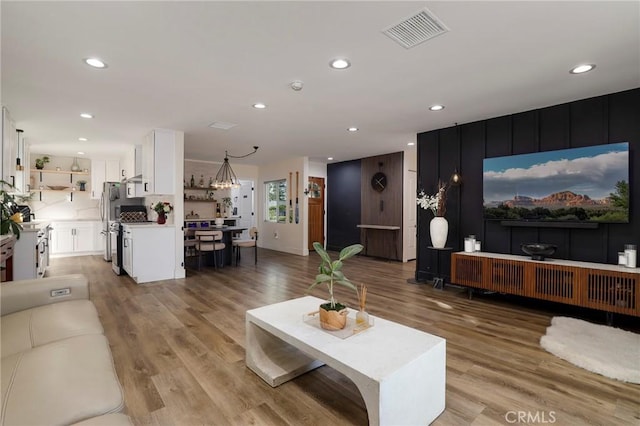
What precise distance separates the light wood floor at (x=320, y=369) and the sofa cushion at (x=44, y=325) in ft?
1.95

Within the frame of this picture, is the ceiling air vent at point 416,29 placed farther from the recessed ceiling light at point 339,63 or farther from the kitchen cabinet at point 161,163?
the kitchen cabinet at point 161,163

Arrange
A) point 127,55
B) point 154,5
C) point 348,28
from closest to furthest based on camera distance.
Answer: point 154,5
point 348,28
point 127,55

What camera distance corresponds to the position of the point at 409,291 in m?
4.63

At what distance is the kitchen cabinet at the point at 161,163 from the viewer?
521 cm

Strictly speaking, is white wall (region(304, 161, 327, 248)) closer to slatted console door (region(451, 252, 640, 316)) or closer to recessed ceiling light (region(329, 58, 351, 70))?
slatted console door (region(451, 252, 640, 316))

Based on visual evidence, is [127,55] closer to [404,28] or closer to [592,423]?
[404,28]

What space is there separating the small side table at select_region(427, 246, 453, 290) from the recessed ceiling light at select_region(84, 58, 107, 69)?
4649mm

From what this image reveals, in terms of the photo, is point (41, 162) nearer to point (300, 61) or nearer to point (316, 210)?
point (316, 210)

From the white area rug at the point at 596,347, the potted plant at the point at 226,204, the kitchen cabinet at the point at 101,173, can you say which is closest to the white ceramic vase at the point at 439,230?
the white area rug at the point at 596,347

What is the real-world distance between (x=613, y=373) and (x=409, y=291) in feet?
8.18

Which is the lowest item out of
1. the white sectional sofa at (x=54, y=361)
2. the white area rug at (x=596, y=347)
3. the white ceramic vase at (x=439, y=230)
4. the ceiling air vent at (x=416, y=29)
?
the white area rug at (x=596, y=347)

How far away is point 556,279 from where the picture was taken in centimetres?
349

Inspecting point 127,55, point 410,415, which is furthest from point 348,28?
point 410,415

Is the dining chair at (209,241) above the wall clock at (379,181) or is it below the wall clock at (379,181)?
below
